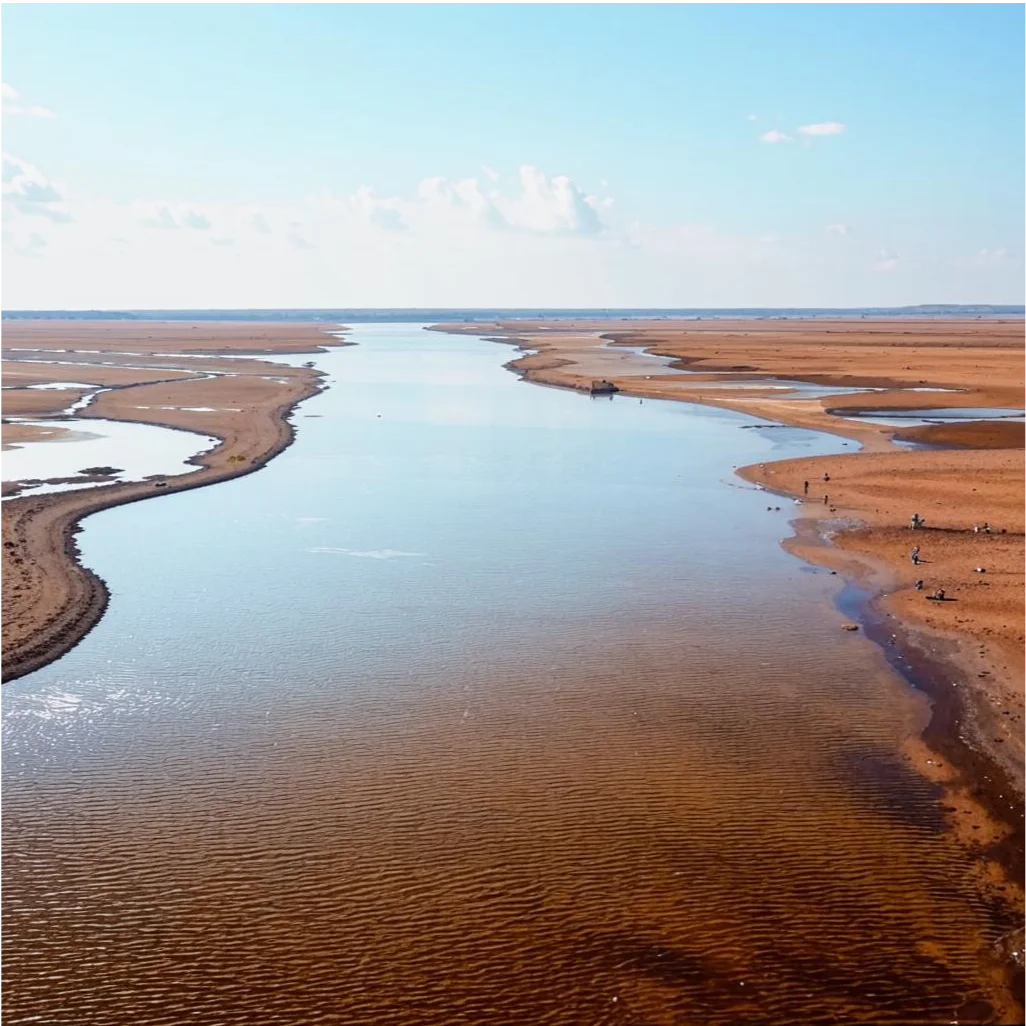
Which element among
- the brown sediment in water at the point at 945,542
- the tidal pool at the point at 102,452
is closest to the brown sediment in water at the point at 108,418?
the tidal pool at the point at 102,452

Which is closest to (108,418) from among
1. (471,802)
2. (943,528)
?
(943,528)

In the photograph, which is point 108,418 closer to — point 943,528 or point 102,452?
point 102,452

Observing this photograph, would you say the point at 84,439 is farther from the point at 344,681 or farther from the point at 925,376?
the point at 925,376

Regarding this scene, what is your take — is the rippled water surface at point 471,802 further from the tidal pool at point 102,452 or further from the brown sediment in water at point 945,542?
the tidal pool at point 102,452

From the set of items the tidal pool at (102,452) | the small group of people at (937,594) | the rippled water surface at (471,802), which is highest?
the tidal pool at (102,452)

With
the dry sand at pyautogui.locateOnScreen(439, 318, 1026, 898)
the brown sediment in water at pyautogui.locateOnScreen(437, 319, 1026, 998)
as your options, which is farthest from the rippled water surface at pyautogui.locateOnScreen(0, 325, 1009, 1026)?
the dry sand at pyautogui.locateOnScreen(439, 318, 1026, 898)

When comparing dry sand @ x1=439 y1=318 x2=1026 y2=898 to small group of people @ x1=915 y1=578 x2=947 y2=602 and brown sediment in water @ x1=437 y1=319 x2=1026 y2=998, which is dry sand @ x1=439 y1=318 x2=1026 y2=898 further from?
small group of people @ x1=915 y1=578 x2=947 y2=602
